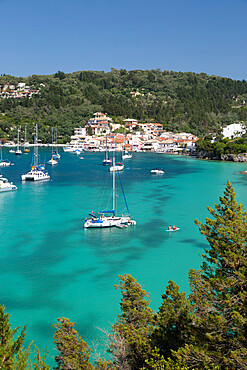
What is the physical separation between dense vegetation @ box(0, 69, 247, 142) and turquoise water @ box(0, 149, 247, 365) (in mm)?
72618

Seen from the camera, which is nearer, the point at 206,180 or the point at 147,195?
the point at 147,195

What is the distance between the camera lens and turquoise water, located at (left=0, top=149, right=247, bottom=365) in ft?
46.6

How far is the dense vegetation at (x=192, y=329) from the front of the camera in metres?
7.12

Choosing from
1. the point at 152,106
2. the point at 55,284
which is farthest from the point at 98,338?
the point at 152,106

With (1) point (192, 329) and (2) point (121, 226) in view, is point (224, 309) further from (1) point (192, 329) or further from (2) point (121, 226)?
(2) point (121, 226)

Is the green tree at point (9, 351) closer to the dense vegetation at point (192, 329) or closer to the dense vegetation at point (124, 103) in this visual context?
the dense vegetation at point (192, 329)

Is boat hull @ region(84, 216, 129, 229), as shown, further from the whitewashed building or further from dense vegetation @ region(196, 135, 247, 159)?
the whitewashed building

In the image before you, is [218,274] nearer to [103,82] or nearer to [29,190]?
[29,190]

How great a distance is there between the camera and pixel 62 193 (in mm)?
37156

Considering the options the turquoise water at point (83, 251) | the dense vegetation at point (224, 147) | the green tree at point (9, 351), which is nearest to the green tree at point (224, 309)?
the green tree at point (9, 351)

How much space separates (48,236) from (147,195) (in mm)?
15116

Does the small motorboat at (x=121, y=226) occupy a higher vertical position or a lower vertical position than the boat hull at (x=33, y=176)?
lower

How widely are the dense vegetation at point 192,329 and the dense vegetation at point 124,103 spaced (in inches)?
3823

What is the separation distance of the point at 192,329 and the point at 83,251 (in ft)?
41.7
